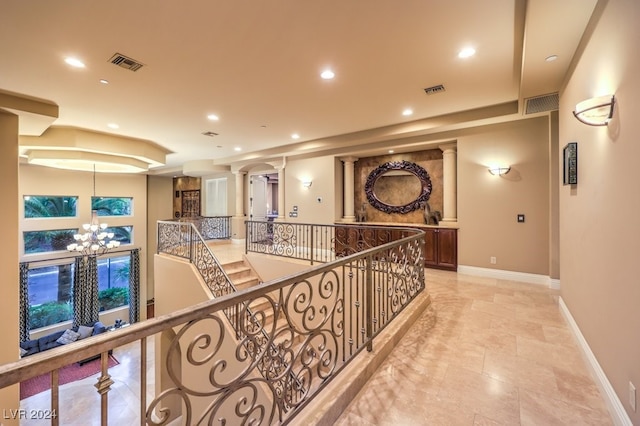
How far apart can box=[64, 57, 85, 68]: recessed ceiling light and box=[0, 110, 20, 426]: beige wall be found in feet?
5.61

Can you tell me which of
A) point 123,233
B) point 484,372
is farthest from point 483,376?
point 123,233

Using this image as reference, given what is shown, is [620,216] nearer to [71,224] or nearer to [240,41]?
[240,41]

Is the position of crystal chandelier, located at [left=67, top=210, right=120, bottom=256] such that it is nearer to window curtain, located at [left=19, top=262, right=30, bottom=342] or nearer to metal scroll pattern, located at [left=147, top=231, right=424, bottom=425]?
window curtain, located at [left=19, top=262, right=30, bottom=342]

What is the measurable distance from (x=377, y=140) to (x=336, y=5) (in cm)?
407

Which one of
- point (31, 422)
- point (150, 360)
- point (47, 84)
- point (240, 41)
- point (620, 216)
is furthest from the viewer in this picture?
point (150, 360)

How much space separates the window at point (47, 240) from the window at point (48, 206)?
53cm

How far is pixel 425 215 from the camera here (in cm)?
632

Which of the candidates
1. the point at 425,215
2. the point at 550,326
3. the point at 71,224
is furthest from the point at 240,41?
the point at 71,224

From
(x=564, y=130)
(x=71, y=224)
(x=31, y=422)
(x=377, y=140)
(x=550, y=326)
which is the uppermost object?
(x=377, y=140)

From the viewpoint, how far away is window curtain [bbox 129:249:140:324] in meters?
10.7

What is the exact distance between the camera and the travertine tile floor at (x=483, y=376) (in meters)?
1.86

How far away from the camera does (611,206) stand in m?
1.95

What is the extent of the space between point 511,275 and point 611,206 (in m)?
3.67

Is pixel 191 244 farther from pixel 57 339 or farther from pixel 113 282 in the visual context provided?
pixel 113 282
